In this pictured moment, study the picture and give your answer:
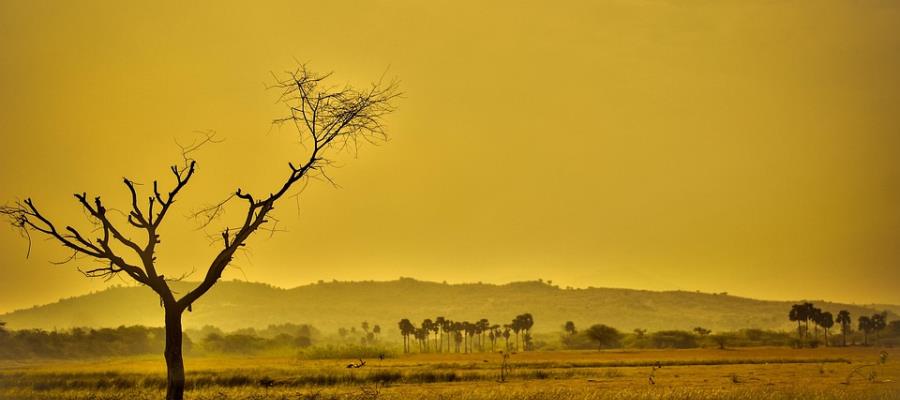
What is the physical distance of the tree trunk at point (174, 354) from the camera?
27.2 meters

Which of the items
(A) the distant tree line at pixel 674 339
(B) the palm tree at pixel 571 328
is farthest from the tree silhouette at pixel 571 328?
(A) the distant tree line at pixel 674 339

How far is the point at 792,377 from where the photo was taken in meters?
50.4

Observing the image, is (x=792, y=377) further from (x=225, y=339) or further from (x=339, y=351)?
(x=225, y=339)

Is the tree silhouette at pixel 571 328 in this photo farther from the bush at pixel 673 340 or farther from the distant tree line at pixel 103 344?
the distant tree line at pixel 103 344

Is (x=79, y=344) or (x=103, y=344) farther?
(x=103, y=344)

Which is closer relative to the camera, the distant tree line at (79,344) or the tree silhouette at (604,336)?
the distant tree line at (79,344)

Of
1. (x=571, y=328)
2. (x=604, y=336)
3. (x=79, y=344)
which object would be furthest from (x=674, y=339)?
(x=79, y=344)

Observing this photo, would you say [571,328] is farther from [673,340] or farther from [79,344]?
[79,344]

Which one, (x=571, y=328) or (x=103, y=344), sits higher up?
(x=571, y=328)

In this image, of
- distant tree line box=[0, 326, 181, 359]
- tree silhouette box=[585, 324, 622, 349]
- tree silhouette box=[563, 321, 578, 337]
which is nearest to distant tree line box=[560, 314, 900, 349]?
tree silhouette box=[585, 324, 622, 349]

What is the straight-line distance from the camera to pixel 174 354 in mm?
27469

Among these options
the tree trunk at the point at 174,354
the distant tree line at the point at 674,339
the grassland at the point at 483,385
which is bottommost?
the distant tree line at the point at 674,339

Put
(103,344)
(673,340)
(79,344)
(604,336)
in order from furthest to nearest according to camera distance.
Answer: (604,336) < (673,340) < (103,344) < (79,344)

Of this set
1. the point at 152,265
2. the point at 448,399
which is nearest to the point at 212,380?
the point at 448,399
